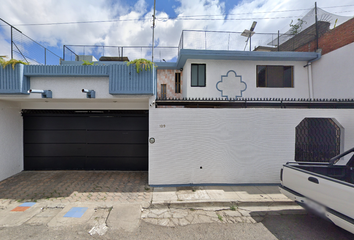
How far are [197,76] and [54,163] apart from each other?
25.5ft

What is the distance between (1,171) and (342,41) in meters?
15.6

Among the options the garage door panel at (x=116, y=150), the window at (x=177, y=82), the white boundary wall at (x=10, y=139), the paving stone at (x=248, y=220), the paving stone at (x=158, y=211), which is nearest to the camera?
the paving stone at (x=248, y=220)

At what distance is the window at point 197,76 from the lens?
838cm

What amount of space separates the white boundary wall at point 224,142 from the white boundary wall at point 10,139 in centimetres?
571

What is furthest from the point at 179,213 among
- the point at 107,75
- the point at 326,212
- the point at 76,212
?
the point at 107,75

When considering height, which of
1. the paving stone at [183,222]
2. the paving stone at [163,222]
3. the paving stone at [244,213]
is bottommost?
the paving stone at [163,222]

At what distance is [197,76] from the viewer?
841cm

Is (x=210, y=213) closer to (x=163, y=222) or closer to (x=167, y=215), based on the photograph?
(x=167, y=215)

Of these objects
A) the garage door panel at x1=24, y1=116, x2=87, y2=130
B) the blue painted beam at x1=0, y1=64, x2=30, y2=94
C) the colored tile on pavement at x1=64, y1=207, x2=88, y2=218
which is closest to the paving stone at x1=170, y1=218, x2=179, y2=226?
the colored tile on pavement at x1=64, y1=207, x2=88, y2=218

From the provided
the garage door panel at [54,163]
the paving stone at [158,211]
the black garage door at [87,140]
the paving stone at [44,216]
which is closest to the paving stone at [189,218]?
the paving stone at [158,211]

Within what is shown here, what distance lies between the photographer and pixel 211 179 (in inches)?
220

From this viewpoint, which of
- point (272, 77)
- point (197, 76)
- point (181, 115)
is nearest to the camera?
point (181, 115)

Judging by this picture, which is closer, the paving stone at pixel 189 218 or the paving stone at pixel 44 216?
the paving stone at pixel 44 216

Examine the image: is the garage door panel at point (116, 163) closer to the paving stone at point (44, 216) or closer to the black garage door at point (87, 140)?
the black garage door at point (87, 140)
